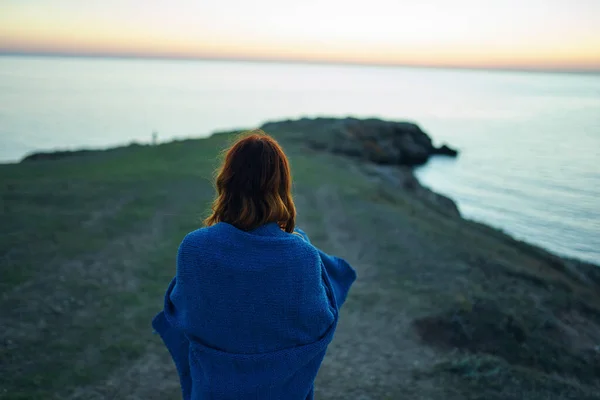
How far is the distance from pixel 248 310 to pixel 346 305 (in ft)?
19.4

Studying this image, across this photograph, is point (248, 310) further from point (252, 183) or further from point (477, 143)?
point (477, 143)

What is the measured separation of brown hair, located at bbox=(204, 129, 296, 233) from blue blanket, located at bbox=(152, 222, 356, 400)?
0.22 feet

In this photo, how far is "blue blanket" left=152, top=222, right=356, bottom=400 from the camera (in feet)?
7.63

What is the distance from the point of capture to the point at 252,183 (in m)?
2.37

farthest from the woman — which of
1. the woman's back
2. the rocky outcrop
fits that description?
the rocky outcrop

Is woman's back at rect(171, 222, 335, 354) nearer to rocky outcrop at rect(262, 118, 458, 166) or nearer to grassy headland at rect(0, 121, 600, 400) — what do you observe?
grassy headland at rect(0, 121, 600, 400)

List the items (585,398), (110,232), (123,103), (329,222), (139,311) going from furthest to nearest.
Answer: (123,103) → (329,222) → (110,232) → (139,311) → (585,398)

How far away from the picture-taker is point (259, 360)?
7.93ft

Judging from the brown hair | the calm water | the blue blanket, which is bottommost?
the calm water

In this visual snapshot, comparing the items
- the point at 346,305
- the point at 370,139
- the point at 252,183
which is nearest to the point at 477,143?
the point at 370,139

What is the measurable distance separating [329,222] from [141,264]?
485 cm

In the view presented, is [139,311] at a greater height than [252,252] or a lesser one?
lesser

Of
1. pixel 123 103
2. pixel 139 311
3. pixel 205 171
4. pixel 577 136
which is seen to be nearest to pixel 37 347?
pixel 139 311

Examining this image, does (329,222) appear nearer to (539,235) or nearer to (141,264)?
(141,264)
